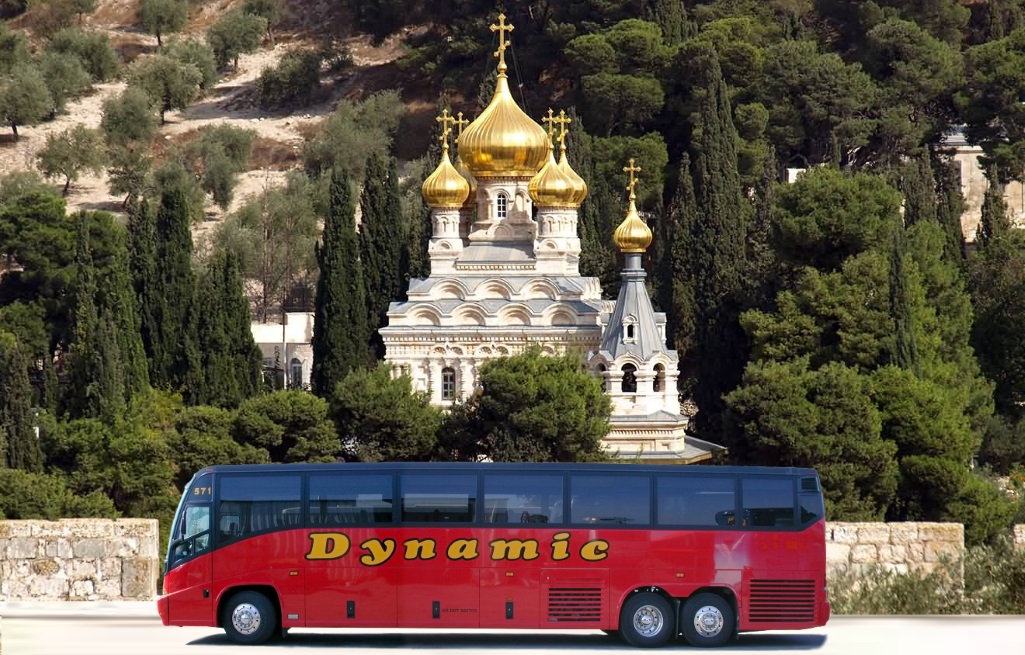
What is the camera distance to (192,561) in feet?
74.0

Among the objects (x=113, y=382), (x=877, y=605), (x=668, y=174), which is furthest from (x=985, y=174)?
(x=877, y=605)

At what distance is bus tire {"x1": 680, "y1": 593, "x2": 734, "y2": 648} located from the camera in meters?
22.2

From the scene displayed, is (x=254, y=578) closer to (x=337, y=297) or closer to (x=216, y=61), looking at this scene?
(x=337, y=297)

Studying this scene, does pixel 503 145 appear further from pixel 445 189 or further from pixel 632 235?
pixel 632 235

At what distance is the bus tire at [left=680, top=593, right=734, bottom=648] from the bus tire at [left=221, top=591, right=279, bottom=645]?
3.81 meters

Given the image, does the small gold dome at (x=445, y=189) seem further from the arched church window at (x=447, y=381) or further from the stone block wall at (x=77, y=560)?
the stone block wall at (x=77, y=560)

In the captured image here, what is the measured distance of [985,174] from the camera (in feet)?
245

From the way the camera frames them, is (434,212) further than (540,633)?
Yes

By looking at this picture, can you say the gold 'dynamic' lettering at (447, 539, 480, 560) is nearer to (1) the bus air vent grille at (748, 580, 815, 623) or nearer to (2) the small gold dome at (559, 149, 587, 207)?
(1) the bus air vent grille at (748, 580, 815, 623)

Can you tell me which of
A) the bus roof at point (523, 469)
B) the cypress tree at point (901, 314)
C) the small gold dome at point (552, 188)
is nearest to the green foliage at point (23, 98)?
the small gold dome at point (552, 188)

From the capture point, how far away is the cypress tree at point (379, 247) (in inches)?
2381

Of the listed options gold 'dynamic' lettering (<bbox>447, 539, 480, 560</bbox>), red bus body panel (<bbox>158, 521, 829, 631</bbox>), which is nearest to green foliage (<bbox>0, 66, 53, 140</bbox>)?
red bus body panel (<bbox>158, 521, 829, 631</bbox>)

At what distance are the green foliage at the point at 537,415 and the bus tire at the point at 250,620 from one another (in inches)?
967

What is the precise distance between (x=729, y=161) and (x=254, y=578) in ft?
143
